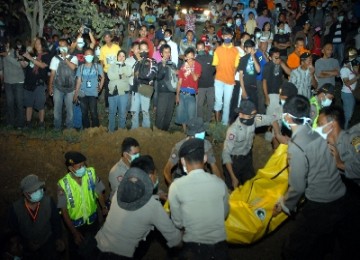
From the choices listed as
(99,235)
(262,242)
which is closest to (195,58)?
(262,242)

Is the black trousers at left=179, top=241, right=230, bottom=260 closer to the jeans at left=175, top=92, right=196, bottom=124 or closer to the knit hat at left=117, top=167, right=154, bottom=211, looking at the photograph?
the knit hat at left=117, top=167, right=154, bottom=211

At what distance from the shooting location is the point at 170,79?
29.4 ft

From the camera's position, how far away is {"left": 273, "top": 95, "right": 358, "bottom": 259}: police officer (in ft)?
14.3

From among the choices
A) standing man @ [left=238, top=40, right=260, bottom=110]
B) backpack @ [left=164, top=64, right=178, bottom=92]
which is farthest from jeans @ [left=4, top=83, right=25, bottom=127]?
standing man @ [left=238, top=40, right=260, bottom=110]

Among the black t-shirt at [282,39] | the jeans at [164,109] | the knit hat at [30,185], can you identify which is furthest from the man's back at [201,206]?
the black t-shirt at [282,39]

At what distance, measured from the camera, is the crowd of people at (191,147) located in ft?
13.2

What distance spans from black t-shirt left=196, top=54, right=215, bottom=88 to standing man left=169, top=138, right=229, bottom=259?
19.3 feet

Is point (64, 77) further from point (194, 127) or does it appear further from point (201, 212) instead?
point (201, 212)

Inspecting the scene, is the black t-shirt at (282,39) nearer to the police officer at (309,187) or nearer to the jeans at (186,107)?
the jeans at (186,107)

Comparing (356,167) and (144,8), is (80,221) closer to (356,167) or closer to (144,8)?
(356,167)

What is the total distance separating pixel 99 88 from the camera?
940cm

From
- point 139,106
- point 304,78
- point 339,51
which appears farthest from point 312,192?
point 339,51

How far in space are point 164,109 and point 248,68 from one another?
2.36 meters

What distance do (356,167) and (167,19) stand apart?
14.4 meters
